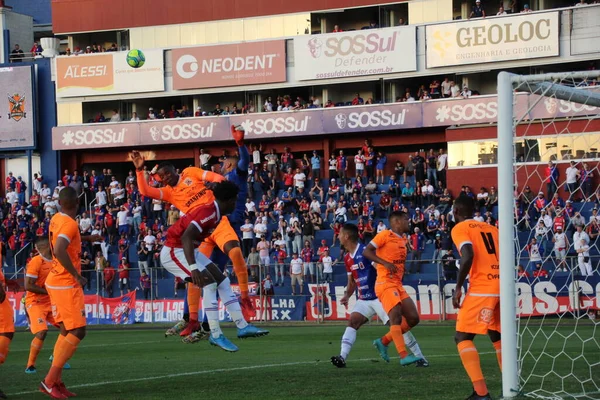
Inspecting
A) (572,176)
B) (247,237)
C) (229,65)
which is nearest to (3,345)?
(572,176)

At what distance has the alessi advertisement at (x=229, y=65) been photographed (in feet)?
155

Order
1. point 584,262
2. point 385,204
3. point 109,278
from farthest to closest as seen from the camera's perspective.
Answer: point 385,204 → point 109,278 → point 584,262

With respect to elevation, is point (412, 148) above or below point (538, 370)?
above

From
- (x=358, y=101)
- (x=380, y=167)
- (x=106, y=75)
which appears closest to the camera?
(x=380, y=167)

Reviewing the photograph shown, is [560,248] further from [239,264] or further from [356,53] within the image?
[356,53]

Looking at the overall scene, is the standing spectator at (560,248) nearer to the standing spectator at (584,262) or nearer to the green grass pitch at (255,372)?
the standing spectator at (584,262)

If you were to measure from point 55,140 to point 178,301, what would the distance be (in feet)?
68.2

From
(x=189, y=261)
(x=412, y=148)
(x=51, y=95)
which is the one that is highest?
(x=51, y=95)

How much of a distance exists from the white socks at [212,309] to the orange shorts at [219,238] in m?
0.92

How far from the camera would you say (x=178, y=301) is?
33156 mm

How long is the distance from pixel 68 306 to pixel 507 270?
17.1ft

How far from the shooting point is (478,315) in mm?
10641

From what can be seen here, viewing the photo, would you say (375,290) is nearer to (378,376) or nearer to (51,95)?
(378,376)

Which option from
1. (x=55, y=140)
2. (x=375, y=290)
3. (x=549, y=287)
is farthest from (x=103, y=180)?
(x=375, y=290)
